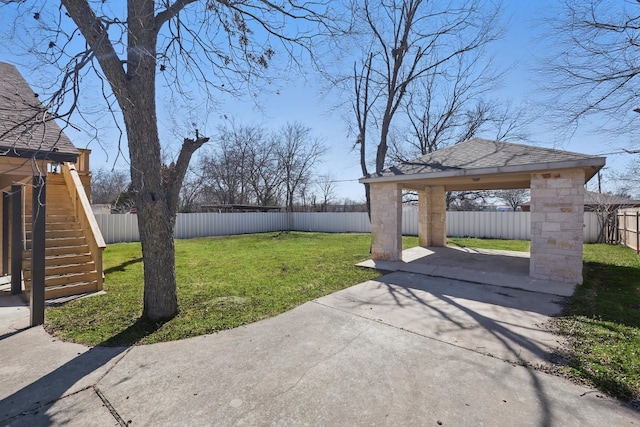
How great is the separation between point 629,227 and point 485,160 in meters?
9.09

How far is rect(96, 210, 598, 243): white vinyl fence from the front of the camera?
1333 cm

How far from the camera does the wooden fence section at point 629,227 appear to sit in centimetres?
1004

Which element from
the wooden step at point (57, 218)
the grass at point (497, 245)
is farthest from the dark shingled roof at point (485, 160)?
the wooden step at point (57, 218)

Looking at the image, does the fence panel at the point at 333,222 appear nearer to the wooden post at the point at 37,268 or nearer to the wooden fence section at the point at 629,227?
the wooden fence section at the point at 629,227

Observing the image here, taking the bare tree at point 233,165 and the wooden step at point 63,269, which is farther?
the bare tree at point 233,165

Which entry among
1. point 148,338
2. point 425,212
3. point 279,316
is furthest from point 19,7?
point 425,212

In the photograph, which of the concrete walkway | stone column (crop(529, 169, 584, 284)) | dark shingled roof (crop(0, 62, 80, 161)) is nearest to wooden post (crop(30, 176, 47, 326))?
the concrete walkway

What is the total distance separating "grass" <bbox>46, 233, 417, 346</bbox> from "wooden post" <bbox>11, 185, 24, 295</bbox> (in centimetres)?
126

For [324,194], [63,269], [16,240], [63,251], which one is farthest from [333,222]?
[16,240]

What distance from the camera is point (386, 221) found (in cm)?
801

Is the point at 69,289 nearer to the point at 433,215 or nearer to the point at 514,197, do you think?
the point at 433,215

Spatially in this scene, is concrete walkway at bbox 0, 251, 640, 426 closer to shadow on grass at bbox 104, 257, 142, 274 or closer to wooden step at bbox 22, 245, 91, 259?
wooden step at bbox 22, 245, 91, 259

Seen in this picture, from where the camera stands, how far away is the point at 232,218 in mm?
17719

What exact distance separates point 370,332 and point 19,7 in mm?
→ 5035
